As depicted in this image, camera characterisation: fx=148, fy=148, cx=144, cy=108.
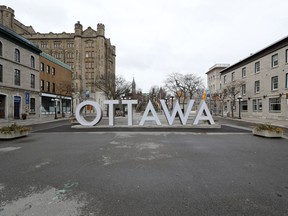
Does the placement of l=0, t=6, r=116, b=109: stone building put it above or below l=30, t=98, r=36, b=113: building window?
above

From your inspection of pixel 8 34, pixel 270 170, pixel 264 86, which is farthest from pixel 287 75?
pixel 8 34

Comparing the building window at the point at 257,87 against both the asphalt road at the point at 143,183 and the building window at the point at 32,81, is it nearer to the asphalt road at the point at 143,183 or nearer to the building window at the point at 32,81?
the asphalt road at the point at 143,183

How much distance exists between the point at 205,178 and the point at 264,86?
2916cm

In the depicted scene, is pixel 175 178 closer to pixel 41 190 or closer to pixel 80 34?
pixel 41 190

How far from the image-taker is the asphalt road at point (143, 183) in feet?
9.29

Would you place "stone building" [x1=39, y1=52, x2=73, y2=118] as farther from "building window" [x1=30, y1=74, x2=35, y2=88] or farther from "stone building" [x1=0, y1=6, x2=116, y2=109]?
"stone building" [x1=0, y1=6, x2=116, y2=109]

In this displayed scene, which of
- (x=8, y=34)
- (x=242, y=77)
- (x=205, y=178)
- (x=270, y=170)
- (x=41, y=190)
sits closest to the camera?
(x=41, y=190)

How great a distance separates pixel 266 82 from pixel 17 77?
4075 cm

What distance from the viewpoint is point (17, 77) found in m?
23.4

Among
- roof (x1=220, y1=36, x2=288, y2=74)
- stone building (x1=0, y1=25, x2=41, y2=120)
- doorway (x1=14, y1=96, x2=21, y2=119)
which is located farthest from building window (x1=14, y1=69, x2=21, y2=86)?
roof (x1=220, y1=36, x2=288, y2=74)

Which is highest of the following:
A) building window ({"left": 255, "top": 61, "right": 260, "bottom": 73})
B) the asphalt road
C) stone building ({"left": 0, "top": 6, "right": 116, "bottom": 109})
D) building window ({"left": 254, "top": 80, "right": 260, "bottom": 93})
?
stone building ({"left": 0, "top": 6, "right": 116, "bottom": 109})

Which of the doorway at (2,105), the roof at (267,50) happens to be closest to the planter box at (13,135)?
the doorway at (2,105)

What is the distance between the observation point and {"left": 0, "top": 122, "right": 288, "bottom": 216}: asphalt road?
9.29ft

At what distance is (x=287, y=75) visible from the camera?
2147 cm
